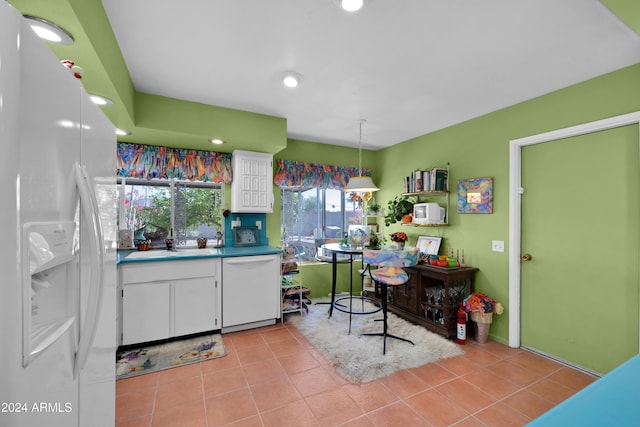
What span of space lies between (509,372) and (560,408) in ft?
7.39

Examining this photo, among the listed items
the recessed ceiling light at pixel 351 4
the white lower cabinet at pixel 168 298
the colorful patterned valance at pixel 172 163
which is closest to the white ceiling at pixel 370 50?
the recessed ceiling light at pixel 351 4

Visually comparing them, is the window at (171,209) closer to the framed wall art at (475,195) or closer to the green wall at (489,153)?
the green wall at (489,153)

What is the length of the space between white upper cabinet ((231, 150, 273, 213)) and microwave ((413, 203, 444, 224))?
199cm

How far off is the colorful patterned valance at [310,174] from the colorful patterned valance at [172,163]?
786mm

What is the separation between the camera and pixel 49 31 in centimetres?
129

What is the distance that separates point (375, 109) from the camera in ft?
10.1

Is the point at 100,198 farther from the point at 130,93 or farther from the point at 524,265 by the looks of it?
the point at 524,265

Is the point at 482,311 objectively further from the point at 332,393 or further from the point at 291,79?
the point at 291,79

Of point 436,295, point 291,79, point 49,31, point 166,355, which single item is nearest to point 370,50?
point 291,79

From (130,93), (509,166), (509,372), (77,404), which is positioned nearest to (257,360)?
(77,404)

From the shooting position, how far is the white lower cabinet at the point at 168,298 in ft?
8.85

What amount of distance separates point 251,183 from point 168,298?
5.23 feet

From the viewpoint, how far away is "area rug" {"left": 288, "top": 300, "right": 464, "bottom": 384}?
7.98 feet

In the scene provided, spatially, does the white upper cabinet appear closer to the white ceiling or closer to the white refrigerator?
the white ceiling
